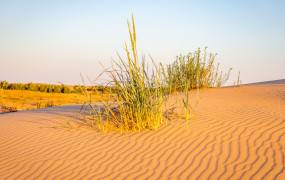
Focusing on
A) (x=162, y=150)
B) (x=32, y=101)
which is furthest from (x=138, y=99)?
(x=32, y=101)

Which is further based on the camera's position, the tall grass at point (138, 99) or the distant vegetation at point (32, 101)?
the distant vegetation at point (32, 101)

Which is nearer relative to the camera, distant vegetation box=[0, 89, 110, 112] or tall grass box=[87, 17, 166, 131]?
tall grass box=[87, 17, 166, 131]

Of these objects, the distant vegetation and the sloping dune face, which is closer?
the sloping dune face

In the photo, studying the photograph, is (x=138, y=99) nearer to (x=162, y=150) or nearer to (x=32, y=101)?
(x=162, y=150)

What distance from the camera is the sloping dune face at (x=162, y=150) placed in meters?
4.88

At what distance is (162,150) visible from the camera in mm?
5695

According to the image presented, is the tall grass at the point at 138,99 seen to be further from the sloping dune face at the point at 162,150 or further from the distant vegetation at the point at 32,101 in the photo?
the distant vegetation at the point at 32,101

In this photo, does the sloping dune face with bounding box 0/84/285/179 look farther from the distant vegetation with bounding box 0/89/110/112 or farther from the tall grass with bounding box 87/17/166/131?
the distant vegetation with bounding box 0/89/110/112

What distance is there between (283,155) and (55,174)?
321 centimetres

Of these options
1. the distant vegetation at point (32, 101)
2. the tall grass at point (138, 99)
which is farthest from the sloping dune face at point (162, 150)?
the distant vegetation at point (32, 101)

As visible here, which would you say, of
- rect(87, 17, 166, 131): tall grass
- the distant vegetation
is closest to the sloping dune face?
rect(87, 17, 166, 131): tall grass

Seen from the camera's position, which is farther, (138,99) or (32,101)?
(32,101)

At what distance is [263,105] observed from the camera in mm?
9031

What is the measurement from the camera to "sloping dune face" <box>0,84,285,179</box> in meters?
4.88
